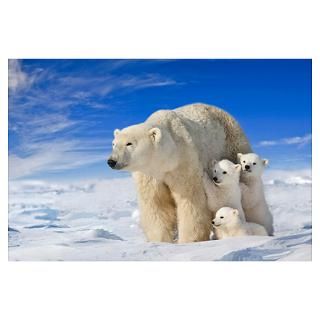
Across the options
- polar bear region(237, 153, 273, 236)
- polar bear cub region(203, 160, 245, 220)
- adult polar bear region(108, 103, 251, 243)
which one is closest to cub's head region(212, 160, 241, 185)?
polar bear cub region(203, 160, 245, 220)

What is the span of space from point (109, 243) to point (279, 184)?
3.02 m

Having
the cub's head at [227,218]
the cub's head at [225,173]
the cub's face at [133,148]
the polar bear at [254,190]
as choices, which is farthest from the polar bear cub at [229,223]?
the cub's face at [133,148]

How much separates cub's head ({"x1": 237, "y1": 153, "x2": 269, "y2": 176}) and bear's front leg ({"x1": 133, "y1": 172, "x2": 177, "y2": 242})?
0.95m

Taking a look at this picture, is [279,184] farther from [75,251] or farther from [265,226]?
[75,251]

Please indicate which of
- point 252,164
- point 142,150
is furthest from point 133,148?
point 252,164

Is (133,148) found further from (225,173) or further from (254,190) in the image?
(254,190)

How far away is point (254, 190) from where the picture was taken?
7551 millimetres

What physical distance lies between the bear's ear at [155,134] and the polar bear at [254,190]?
1294 millimetres

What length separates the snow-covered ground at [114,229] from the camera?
21.7ft

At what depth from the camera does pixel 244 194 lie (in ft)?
24.8

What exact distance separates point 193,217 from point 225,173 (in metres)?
0.62

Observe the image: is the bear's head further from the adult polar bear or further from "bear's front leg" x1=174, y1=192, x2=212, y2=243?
"bear's front leg" x1=174, y1=192, x2=212, y2=243

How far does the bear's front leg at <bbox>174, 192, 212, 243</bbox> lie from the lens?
23.2 ft

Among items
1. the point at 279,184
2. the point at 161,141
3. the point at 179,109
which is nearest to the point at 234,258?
the point at 161,141
